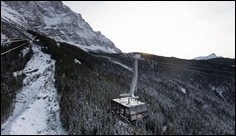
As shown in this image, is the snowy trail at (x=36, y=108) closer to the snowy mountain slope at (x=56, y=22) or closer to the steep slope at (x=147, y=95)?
the steep slope at (x=147, y=95)

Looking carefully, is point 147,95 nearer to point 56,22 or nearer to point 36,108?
point 36,108

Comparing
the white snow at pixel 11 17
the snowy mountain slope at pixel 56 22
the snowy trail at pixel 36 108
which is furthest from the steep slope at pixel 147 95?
the snowy mountain slope at pixel 56 22

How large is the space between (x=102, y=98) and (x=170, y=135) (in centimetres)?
1859

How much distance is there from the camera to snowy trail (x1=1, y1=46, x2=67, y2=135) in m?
17.5

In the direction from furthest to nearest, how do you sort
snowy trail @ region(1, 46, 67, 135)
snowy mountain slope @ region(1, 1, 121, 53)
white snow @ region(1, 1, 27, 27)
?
snowy mountain slope @ region(1, 1, 121, 53), white snow @ region(1, 1, 27, 27), snowy trail @ region(1, 46, 67, 135)

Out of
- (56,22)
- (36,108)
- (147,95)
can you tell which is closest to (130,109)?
(36,108)

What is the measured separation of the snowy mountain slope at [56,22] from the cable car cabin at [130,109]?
11220cm

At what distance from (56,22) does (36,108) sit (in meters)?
150

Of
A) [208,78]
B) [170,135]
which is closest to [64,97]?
[170,135]

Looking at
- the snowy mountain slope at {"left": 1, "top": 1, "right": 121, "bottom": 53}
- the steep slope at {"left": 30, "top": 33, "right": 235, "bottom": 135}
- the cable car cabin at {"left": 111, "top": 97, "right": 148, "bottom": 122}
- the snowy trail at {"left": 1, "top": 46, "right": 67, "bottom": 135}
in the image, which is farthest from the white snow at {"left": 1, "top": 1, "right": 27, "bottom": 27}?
the cable car cabin at {"left": 111, "top": 97, "right": 148, "bottom": 122}

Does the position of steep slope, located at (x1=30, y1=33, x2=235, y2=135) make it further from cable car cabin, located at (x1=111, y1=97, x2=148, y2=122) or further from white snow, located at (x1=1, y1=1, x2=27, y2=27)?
white snow, located at (x1=1, y1=1, x2=27, y2=27)

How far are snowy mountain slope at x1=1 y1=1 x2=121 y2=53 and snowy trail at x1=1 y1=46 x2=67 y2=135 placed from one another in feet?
326

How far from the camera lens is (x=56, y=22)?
162m

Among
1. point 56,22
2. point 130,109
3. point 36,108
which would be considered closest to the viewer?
point 130,109
